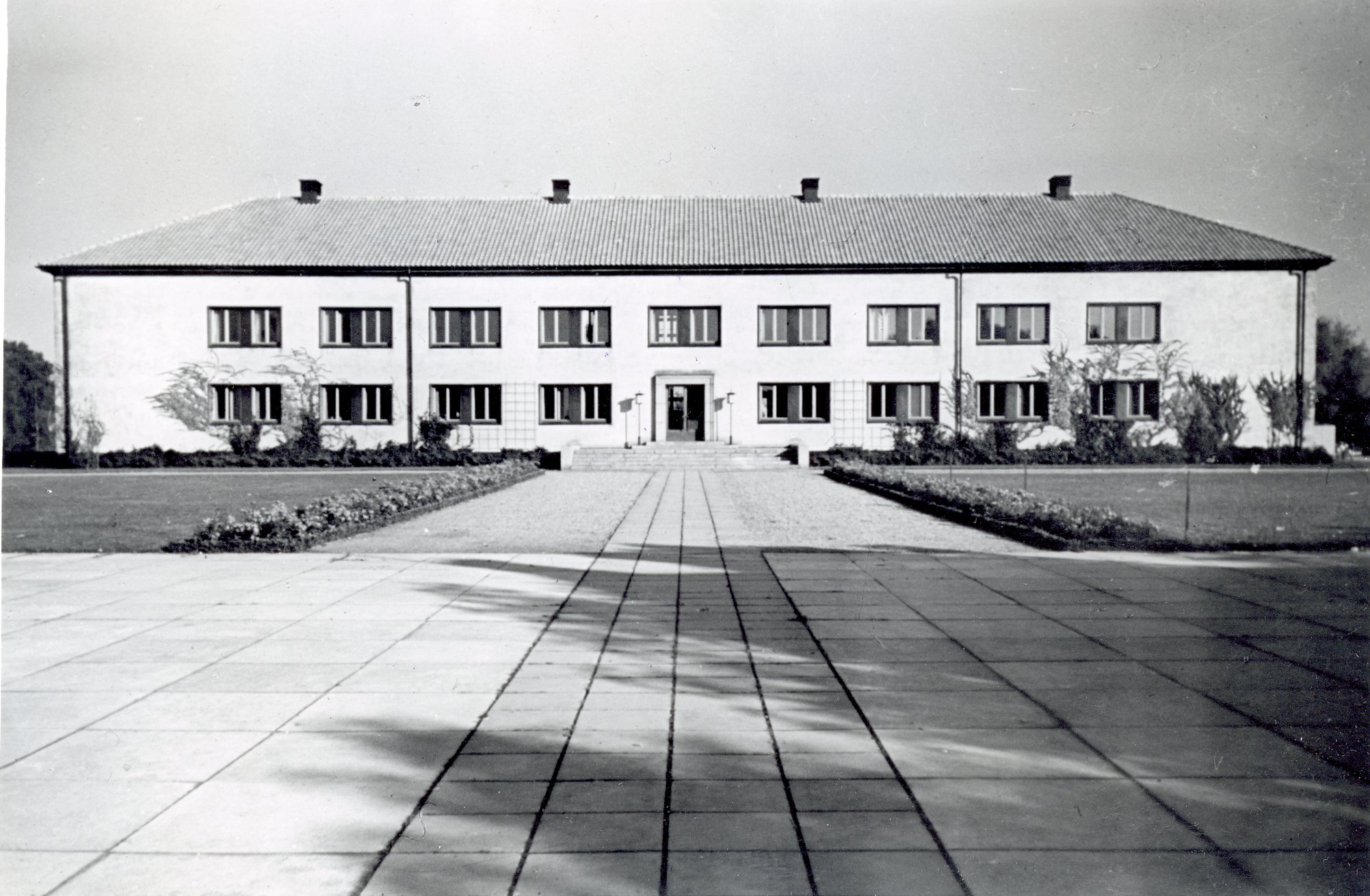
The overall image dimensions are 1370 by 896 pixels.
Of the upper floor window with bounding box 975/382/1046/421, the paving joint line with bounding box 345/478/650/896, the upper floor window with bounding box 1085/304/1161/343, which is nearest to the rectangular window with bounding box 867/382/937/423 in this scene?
the upper floor window with bounding box 975/382/1046/421

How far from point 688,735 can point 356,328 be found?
3537cm

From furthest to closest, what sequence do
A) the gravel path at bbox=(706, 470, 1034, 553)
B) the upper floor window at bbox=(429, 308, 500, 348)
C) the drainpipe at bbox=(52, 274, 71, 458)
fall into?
the upper floor window at bbox=(429, 308, 500, 348), the drainpipe at bbox=(52, 274, 71, 458), the gravel path at bbox=(706, 470, 1034, 553)

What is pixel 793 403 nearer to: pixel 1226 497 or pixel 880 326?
pixel 880 326

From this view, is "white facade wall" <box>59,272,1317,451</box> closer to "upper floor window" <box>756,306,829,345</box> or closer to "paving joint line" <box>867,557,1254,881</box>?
"upper floor window" <box>756,306,829,345</box>

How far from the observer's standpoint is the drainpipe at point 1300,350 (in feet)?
117

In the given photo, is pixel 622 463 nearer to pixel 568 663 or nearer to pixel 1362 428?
pixel 1362 428

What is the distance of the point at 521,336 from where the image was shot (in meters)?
37.7

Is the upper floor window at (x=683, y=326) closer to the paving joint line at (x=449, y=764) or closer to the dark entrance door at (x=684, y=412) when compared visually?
the dark entrance door at (x=684, y=412)

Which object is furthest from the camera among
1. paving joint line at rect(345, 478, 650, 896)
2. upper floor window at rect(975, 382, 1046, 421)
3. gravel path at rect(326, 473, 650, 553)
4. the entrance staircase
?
upper floor window at rect(975, 382, 1046, 421)

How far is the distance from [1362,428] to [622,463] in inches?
892

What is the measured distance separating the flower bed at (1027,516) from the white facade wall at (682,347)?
1748 cm

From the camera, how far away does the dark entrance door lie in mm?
38031

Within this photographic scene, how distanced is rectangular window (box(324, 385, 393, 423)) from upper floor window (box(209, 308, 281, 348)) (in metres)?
2.87

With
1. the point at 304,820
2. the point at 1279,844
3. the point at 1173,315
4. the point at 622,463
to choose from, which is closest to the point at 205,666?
the point at 304,820
